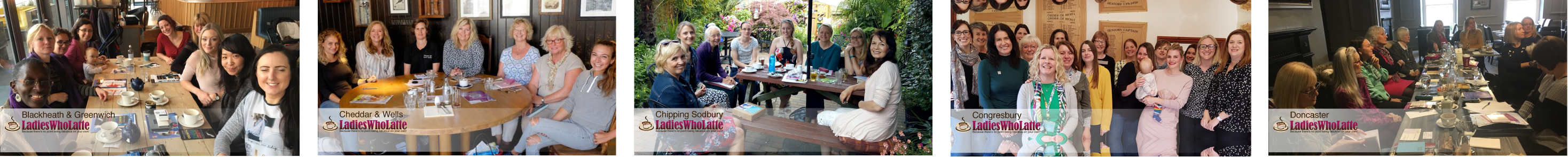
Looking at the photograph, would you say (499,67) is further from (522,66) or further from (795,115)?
(795,115)

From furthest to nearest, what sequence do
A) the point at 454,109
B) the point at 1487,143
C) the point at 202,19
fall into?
1. the point at 1487,143
2. the point at 454,109
3. the point at 202,19

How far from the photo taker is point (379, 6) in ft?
15.7

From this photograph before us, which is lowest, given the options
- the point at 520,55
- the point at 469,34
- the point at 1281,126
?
the point at 1281,126

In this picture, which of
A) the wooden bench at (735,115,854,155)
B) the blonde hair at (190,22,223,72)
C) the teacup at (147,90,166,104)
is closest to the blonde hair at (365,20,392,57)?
the blonde hair at (190,22,223,72)

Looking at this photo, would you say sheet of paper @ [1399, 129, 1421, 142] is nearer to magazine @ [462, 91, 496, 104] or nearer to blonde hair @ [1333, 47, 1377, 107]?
blonde hair @ [1333, 47, 1377, 107]

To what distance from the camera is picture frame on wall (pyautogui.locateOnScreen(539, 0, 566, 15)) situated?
477cm

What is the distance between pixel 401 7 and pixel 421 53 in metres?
0.23

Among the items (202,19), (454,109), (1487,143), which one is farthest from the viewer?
(1487,143)

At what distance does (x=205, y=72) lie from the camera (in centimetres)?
487

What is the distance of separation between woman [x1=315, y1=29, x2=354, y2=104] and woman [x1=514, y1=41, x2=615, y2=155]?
29.9 inches

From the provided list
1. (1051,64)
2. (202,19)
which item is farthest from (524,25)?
(1051,64)

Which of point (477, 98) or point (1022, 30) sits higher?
point (1022, 30)

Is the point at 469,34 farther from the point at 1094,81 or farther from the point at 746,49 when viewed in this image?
the point at 1094,81

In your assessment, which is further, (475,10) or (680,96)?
(680,96)
